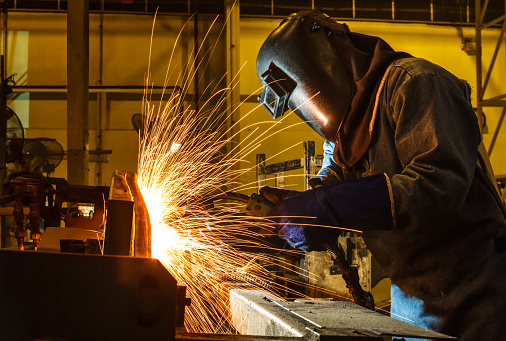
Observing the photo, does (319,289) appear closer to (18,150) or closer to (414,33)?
(18,150)

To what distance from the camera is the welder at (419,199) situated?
1301 mm

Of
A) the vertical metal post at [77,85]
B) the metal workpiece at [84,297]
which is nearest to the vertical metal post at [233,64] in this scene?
the vertical metal post at [77,85]

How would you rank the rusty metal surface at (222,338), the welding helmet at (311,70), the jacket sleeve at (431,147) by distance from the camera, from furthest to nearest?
the welding helmet at (311,70) → the jacket sleeve at (431,147) → the rusty metal surface at (222,338)

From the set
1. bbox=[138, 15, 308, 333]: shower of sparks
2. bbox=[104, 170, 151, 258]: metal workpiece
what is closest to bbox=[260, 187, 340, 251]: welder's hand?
bbox=[138, 15, 308, 333]: shower of sparks

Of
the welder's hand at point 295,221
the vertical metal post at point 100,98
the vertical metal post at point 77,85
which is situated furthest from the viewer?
the vertical metal post at point 100,98

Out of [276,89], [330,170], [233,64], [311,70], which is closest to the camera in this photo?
→ [311,70]

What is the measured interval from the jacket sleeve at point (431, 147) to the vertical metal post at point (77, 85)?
339 cm

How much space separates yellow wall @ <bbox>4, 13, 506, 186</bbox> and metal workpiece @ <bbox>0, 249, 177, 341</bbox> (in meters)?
8.05

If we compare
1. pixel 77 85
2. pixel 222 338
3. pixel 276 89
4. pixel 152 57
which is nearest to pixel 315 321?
pixel 222 338

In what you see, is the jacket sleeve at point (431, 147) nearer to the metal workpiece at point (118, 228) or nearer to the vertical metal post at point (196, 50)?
the metal workpiece at point (118, 228)

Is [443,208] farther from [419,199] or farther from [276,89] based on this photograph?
[276,89]

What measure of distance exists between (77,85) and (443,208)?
11.9ft

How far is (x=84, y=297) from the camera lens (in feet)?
2.53

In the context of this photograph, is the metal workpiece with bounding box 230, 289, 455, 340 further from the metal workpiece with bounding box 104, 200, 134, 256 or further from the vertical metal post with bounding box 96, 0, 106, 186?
the vertical metal post with bounding box 96, 0, 106, 186
